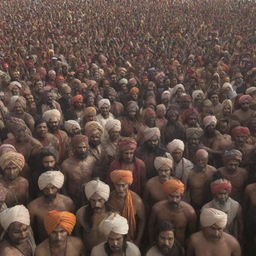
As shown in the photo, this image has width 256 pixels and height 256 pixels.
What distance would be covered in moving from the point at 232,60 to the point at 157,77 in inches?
154

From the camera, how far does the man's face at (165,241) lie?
4.41 meters

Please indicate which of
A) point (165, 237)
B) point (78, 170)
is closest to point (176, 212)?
point (165, 237)

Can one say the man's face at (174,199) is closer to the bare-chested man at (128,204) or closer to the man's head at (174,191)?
the man's head at (174,191)

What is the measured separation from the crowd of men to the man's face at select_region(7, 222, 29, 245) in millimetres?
12

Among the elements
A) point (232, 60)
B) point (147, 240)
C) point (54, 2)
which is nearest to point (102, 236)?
point (147, 240)

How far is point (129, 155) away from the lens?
6074mm

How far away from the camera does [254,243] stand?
5.37 m

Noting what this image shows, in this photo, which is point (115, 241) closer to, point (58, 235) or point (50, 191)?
point (58, 235)

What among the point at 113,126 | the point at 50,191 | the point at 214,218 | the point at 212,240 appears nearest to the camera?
the point at 214,218

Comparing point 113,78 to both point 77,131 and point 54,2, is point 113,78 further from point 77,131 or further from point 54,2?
point 54,2

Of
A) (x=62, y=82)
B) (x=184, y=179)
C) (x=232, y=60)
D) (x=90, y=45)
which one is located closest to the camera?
(x=184, y=179)

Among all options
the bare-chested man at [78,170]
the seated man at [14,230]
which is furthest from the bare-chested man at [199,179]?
the seated man at [14,230]

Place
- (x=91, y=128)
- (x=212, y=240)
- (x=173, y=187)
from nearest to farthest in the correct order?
(x=212, y=240) → (x=173, y=187) → (x=91, y=128)

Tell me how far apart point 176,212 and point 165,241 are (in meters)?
0.90
